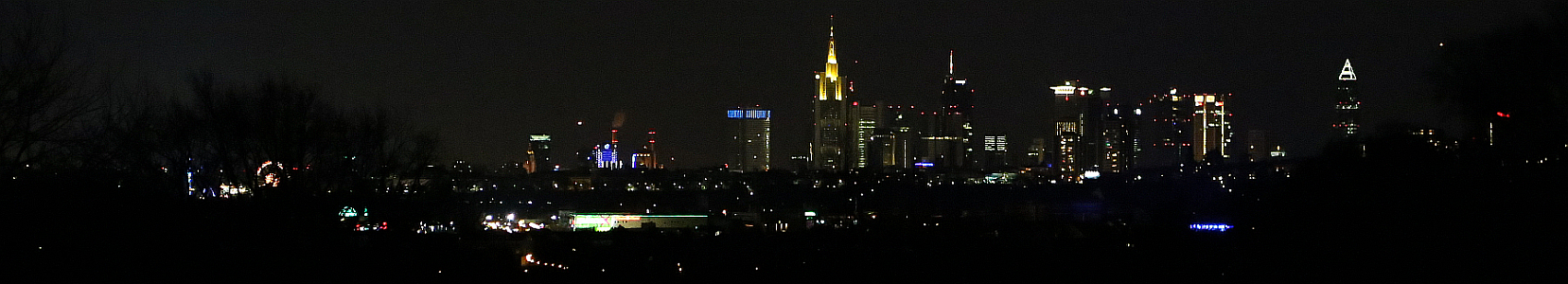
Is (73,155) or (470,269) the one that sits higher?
(73,155)

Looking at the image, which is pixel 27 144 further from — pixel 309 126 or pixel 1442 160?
pixel 1442 160

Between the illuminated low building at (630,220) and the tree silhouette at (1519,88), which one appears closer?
the tree silhouette at (1519,88)

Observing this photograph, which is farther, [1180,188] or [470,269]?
[1180,188]

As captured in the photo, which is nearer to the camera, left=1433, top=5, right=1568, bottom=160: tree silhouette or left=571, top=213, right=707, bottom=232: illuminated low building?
left=1433, top=5, right=1568, bottom=160: tree silhouette

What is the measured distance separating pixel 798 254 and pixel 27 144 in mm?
11896

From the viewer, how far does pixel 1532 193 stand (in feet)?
54.7

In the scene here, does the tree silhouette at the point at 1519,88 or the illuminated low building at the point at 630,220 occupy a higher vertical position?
the tree silhouette at the point at 1519,88

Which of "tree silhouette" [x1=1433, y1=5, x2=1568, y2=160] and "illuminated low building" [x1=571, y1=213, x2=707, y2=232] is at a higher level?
"tree silhouette" [x1=1433, y1=5, x2=1568, y2=160]

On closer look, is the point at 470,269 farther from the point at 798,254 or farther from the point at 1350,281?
the point at 1350,281

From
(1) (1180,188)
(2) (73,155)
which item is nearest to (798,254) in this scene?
(2) (73,155)

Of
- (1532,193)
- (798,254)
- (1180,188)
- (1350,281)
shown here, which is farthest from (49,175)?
(1180,188)

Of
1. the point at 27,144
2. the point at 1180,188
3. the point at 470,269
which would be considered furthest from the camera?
the point at 1180,188

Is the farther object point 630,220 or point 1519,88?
point 630,220

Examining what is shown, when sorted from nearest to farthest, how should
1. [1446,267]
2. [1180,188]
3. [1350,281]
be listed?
[1446,267]
[1350,281]
[1180,188]
